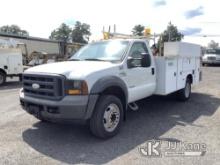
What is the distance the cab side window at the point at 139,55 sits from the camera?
5588 mm

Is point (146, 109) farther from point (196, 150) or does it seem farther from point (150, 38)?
point (196, 150)

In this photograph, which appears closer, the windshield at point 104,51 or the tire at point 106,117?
the tire at point 106,117

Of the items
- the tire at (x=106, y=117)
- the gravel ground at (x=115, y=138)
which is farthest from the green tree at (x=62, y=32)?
the tire at (x=106, y=117)

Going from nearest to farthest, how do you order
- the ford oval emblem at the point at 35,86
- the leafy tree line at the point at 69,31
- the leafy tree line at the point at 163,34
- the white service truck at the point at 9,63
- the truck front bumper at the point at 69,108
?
the truck front bumper at the point at 69,108 → the ford oval emblem at the point at 35,86 → the leafy tree line at the point at 163,34 → the white service truck at the point at 9,63 → the leafy tree line at the point at 69,31

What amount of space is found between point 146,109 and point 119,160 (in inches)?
137

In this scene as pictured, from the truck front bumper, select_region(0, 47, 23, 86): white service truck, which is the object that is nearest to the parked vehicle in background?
select_region(0, 47, 23, 86): white service truck

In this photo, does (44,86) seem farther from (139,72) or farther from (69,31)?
(69,31)

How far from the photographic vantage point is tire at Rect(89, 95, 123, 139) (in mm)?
4637

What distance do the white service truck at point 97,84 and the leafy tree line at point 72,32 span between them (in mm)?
88346

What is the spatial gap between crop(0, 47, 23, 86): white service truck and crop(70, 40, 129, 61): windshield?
8.70 metres

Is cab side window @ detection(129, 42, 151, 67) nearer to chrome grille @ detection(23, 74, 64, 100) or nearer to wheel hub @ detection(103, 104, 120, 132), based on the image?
wheel hub @ detection(103, 104, 120, 132)

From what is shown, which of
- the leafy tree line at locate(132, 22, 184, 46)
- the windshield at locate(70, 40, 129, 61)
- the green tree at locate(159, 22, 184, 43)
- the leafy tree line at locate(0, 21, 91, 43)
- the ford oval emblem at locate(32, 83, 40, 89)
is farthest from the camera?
the leafy tree line at locate(0, 21, 91, 43)

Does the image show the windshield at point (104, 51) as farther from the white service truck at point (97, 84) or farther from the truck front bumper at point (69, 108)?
the truck front bumper at point (69, 108)

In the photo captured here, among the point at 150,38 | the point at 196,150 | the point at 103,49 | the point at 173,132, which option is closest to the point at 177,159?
the point at 196,150
